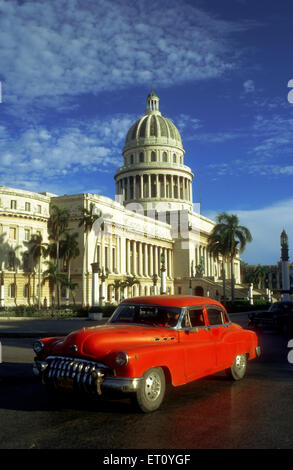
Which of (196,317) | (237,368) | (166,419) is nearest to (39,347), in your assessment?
(166,419)

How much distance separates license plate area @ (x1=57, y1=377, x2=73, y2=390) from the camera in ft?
21.7

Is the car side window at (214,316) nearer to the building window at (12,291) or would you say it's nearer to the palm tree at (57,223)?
the palm tree at (57,223)

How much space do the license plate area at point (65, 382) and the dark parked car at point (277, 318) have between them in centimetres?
1427

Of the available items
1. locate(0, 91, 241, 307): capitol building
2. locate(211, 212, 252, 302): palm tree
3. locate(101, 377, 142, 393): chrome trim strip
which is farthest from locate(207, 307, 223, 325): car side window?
locate(211, 212, 252, 302): palm tree

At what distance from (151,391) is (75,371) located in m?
1.17

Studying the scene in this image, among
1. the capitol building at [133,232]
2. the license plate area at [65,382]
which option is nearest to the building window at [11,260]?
the capitol building at [133,232]

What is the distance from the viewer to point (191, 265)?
89.8 meters

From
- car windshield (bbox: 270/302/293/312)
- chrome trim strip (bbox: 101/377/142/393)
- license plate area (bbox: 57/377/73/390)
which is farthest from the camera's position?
car windshield (bbox: 270/302/293/312)

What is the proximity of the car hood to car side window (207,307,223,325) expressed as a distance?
1.37m

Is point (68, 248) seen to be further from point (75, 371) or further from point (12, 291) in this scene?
point (75, 371)

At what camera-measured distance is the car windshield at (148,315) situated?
796 cm

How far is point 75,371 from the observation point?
6641 mm

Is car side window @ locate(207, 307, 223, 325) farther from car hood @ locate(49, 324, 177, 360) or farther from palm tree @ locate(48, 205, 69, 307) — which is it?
palm tree @ locate(48, 205, 69, 307)
